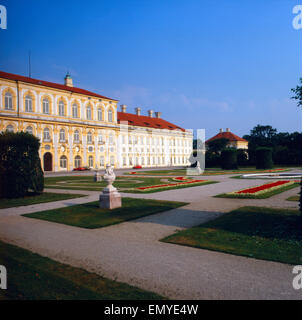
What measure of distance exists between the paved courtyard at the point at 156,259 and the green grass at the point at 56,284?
26 cm

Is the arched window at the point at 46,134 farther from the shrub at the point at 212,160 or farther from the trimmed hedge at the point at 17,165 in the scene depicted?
the trimmed hedge at the point at 17,165

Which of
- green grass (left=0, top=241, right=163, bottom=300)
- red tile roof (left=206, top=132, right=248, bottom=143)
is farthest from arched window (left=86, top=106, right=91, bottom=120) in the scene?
green grass (left=0, top=241, right=163, bottom=300)

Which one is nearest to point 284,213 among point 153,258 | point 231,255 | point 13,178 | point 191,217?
point 191,217

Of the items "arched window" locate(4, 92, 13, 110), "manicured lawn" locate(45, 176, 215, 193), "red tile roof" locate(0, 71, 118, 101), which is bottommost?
"manicured lawn" locate(45, 176, 215, 193)

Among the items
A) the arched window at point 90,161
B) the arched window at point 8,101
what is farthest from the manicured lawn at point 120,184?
the arched window at point 90,161

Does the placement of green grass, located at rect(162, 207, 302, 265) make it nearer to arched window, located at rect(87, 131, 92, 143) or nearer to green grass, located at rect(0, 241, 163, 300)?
green grass, located at rect(0, 241, 163, 300)

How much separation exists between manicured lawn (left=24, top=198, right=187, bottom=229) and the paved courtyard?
0.45m

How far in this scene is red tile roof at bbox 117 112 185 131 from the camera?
63.1 meters

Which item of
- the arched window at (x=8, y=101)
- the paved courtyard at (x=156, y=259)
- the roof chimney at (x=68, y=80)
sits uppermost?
the roof chimney at (x=68, y=80)

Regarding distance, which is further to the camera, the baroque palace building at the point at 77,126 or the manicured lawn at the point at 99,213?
the baroque palace building at the point at 77,126

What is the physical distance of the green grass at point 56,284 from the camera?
13.4ft

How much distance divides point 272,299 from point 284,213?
19.2 feet

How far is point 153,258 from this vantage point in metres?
5.68
